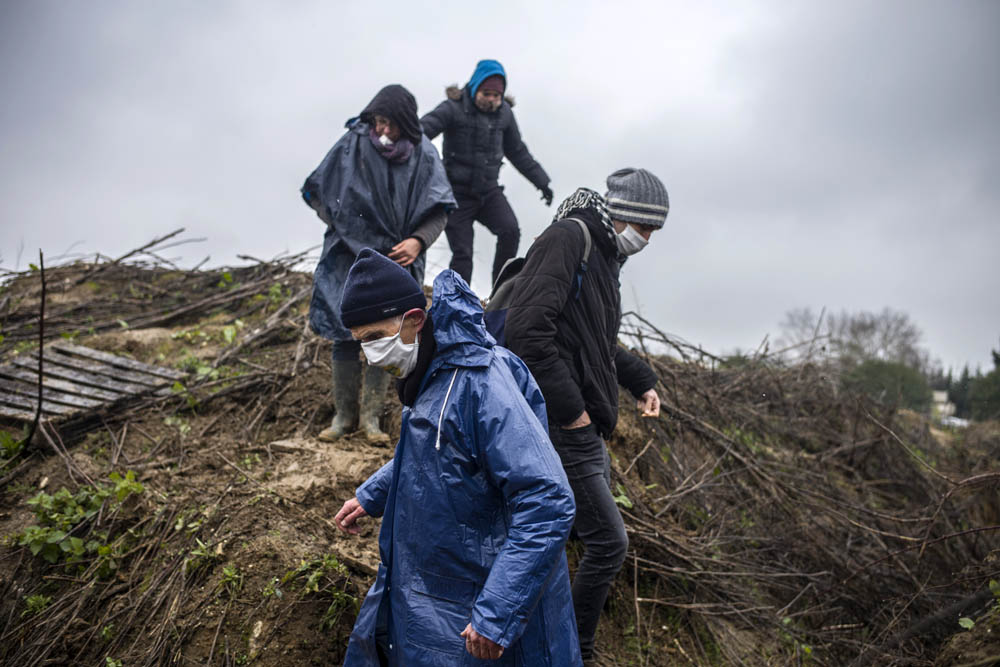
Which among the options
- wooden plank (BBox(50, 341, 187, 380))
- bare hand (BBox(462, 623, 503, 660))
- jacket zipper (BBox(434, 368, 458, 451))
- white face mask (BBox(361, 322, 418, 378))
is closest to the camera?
bare hand (BBox(462, 623, 503, 660))

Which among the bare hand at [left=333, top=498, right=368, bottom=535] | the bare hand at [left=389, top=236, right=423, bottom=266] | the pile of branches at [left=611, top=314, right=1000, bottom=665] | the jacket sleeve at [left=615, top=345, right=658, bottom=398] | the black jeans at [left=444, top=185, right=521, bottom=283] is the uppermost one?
the black jeans at [left=444, top=185, right=521, bottom=283]

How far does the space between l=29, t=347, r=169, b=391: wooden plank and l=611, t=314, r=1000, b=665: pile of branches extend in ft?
12.3

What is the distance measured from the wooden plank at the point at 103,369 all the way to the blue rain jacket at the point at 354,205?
2035 millimetres

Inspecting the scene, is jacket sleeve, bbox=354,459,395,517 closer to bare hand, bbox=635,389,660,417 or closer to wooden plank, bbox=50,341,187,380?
bare hand, bbox=635,389,660,417

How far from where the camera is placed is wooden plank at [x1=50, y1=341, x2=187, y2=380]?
17.8ft

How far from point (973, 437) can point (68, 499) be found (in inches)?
534

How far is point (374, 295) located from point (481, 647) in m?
1.12

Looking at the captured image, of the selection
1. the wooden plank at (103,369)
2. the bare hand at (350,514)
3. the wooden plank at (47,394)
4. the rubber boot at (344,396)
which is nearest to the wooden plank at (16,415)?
the wooden plank at (47,394)

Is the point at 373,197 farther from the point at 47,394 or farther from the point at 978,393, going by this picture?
the point at 978,393

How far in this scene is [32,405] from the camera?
15.5 ft

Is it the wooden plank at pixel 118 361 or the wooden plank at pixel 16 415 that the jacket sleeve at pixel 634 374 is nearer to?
the wooden plank at pixel 118 361

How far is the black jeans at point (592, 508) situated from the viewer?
275cm

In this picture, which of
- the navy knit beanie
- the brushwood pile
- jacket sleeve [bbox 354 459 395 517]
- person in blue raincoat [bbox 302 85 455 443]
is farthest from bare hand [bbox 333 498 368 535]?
person in blue raincoat [bbox 302 85 455 443]

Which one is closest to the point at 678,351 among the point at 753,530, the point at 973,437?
the point at 753,530
